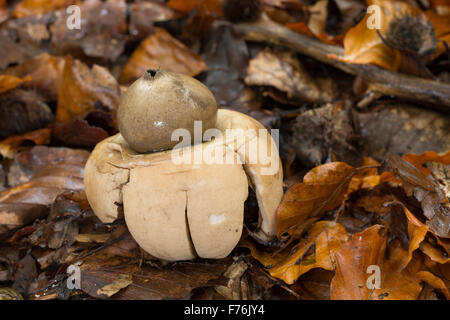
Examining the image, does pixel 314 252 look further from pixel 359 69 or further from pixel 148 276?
pixel 359 69

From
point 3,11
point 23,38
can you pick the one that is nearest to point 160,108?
point 23,38

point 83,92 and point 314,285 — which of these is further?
point 83,92

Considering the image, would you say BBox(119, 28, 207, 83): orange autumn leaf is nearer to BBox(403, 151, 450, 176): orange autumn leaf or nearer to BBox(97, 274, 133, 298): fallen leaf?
BBox(403, 151, 450, 176): orange autumn leaf

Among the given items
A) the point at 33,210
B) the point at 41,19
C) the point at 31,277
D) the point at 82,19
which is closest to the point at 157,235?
the point at 31,277

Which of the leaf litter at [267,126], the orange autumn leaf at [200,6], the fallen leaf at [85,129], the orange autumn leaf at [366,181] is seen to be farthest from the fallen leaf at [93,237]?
the orange autumn leaf at [200,6]

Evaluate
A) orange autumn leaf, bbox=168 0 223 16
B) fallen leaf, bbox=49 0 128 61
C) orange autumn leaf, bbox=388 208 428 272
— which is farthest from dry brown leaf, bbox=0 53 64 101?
orange autumn leaf, bbox=388 208 428 272

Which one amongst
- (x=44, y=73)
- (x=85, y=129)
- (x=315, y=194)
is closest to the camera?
(x=315, y=194)

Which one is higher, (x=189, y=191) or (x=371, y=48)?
(x=371, y=48)
